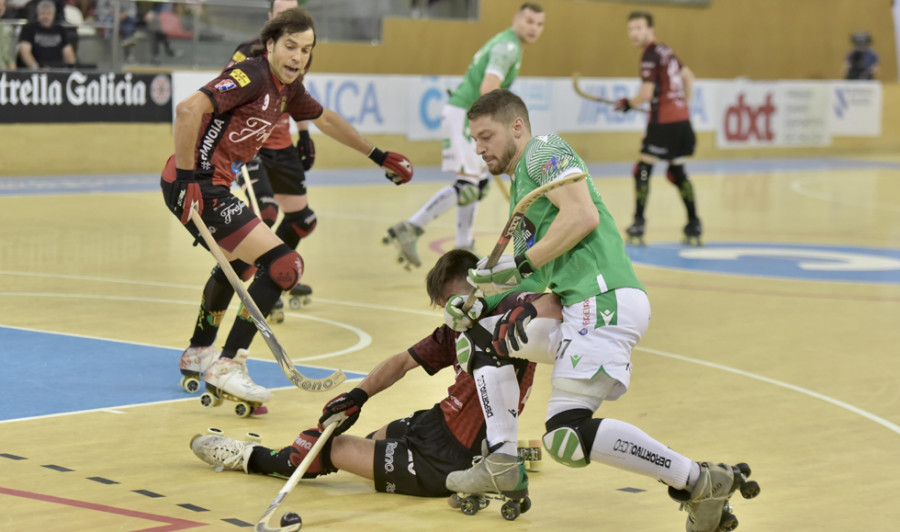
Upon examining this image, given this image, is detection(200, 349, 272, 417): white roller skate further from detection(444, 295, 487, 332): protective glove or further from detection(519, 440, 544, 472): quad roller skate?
detection(444, 295, 487, 332): protective glove

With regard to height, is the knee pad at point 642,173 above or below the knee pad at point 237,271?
below

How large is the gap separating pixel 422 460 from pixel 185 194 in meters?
1.89

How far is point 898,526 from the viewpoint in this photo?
196 inches

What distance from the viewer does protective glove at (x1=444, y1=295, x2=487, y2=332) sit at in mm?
4914

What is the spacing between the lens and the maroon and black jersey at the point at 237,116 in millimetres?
6297

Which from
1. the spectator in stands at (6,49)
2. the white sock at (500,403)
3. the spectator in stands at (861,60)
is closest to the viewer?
the white sock at (500,403)

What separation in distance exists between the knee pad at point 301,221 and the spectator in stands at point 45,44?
9337 mm

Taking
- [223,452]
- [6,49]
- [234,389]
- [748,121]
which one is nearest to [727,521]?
[223,452]

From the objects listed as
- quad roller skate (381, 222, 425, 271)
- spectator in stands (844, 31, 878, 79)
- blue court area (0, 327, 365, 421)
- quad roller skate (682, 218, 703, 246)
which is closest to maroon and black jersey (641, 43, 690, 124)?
quad roller skate (682, 218, 703, 246)

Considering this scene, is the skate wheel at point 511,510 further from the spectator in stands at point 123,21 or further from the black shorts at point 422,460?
the spectator in stands at point 123,21

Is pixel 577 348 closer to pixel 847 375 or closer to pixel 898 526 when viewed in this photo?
pixel 898 526

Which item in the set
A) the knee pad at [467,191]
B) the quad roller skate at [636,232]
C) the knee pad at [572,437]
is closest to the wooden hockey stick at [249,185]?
the knee pad at [467,191]

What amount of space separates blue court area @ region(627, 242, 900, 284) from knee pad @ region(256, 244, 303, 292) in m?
6.30

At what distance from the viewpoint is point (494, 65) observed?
11.5 metres
